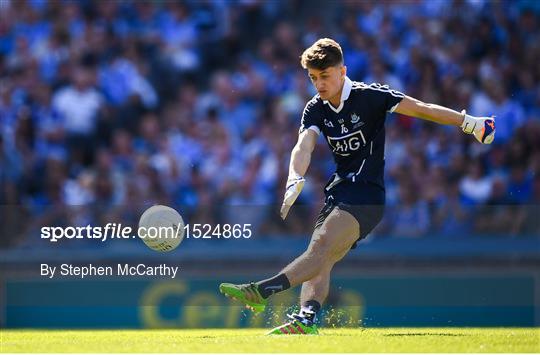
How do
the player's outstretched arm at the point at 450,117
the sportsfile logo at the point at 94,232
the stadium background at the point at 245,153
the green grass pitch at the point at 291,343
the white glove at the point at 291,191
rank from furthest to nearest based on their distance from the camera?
the sportsfile logo at the point at 94,232 < the stadium background at the point at 245,153 < the player's outstretched arm at the point at 450,117 < the white glove at the point at 291,191 < the green grass pitch at the point at 291,343

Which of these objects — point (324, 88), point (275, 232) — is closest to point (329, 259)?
point (324, 88)

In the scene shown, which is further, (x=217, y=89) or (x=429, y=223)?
(x=217, y=89)

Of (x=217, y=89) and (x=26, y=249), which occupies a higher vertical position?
(x=217, y=89)

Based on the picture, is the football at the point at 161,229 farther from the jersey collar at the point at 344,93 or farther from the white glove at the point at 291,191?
the white glove at the point at 291,191

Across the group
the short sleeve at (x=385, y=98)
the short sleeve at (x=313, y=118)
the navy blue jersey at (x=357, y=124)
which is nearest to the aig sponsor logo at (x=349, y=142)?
the navy blue jersey at (x=357, y=124)

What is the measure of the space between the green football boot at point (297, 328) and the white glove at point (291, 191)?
93 cm

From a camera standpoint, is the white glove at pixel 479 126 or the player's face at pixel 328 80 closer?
the player's face at pixel 328 80

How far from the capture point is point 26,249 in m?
12.3

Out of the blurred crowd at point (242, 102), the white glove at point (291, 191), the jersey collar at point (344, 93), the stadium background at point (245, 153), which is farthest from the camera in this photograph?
the blurred crowd at point (242, 102)

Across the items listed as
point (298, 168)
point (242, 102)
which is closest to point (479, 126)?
point (298, 168)

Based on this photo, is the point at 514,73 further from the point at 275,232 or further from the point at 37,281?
the point at 37,281

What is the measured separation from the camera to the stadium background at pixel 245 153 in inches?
473

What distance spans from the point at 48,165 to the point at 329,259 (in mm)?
7127

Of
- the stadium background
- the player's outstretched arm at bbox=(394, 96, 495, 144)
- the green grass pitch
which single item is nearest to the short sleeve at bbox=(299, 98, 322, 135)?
the player's outstretched arm at bbox=(394, 96, 495, 144)
